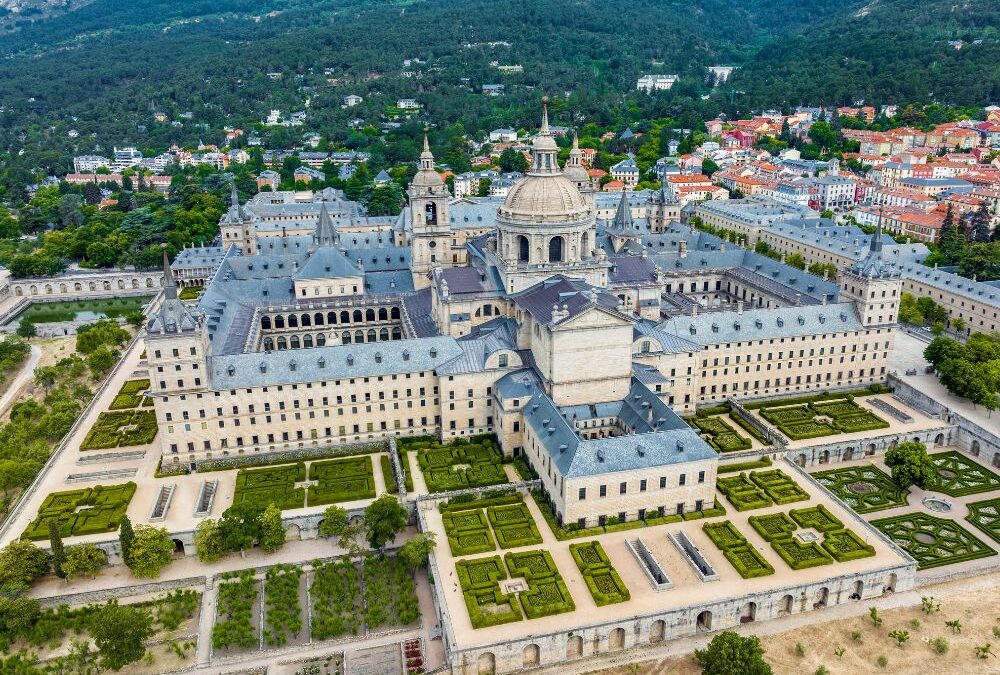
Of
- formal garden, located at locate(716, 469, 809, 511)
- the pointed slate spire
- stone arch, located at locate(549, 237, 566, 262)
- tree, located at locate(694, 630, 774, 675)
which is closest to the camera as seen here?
tree, located at locate(694, 630, 774, 675)

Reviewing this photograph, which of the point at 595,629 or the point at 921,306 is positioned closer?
the point at 595,629

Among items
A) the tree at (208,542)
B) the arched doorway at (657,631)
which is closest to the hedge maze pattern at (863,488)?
the arched doorway at (657,631)

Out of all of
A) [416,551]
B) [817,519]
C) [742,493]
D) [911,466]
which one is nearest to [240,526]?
[416,551]

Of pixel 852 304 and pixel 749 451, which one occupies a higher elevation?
pixel 852 304

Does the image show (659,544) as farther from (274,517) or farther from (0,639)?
(0,639)

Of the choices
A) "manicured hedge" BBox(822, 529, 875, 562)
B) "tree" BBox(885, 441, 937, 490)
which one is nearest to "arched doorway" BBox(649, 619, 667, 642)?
"manicured hedge" BBox(822, 529, 875, 562)

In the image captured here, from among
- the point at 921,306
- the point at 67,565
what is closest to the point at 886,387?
the point at 921,306

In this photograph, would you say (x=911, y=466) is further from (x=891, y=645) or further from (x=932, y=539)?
(x=891, y=645)

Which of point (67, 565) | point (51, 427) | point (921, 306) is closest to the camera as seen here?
point (67, 565)

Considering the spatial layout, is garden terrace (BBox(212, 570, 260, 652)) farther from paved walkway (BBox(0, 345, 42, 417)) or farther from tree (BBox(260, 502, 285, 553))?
paved walkway (BBox(0, 345, 42, 417))
